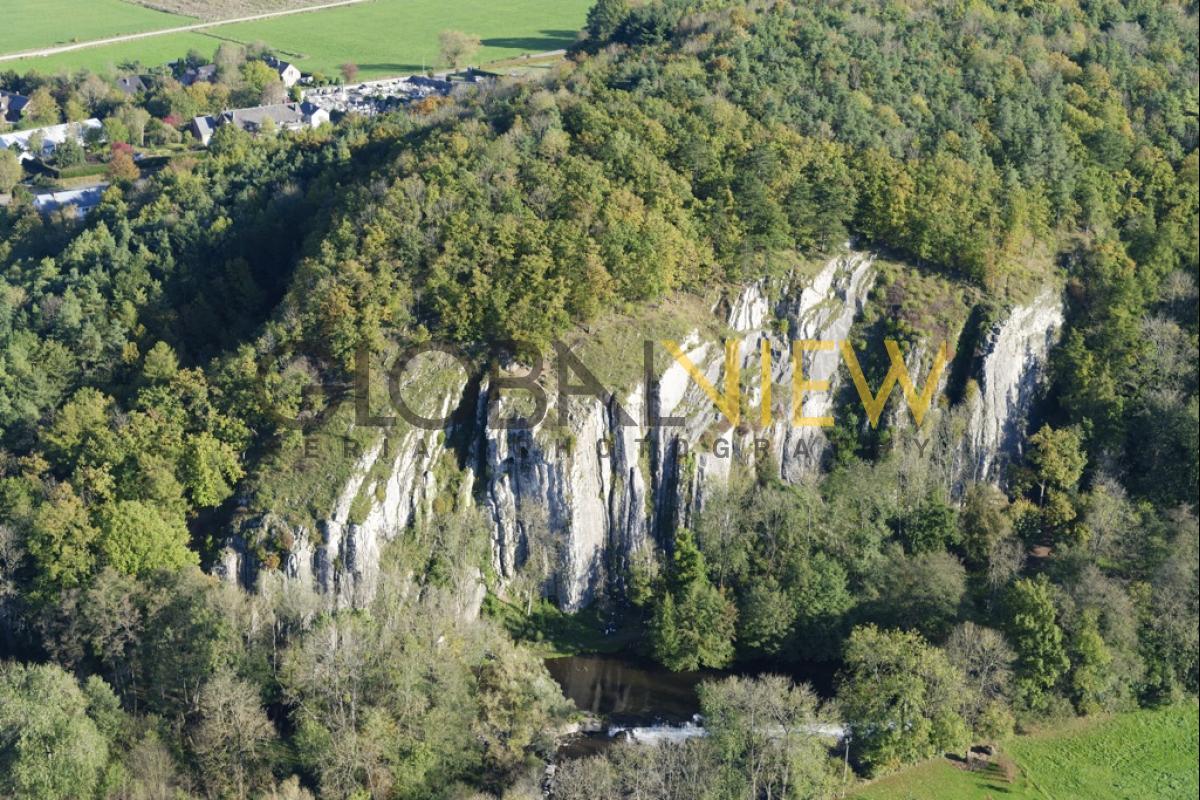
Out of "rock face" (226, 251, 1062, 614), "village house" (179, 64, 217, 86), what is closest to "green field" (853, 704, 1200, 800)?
"rock face" (226, 251, 1062, 614)

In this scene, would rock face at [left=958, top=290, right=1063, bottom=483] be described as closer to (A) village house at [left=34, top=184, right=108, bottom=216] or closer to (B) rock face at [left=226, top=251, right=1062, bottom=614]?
(B) rock face at [left=226, top=251, right=1062, bottom=614]

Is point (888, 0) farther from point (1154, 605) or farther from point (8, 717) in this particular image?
point (8, 717)

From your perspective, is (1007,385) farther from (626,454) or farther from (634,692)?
(634,692)

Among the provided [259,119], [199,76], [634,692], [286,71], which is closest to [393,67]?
[286,71]

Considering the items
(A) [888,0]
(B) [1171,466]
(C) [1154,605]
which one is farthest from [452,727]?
(A) [888,0]

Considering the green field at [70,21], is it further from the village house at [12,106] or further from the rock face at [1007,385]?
the rock face at [1007,385]
